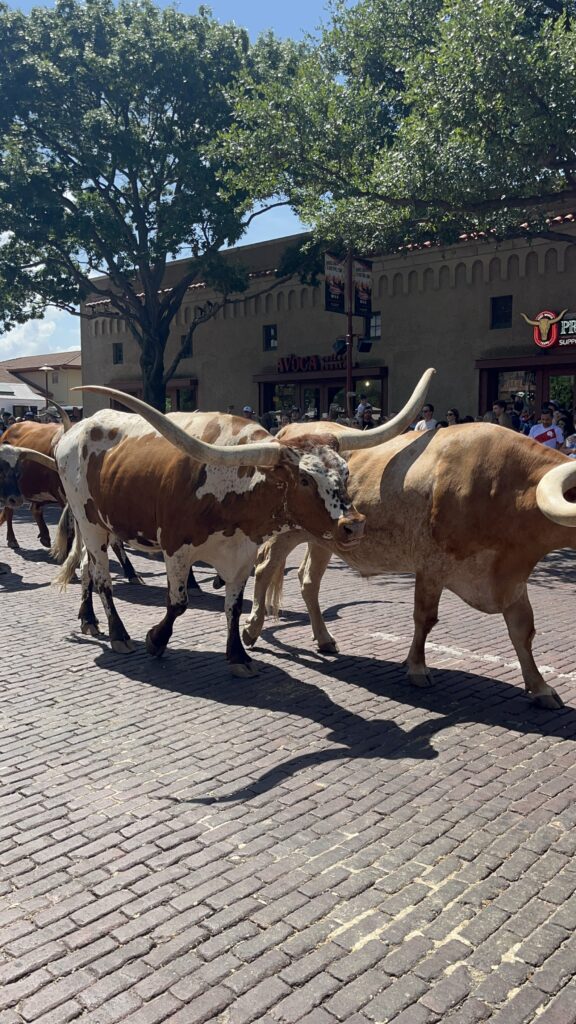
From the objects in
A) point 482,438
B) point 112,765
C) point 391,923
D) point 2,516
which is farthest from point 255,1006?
point 2,516

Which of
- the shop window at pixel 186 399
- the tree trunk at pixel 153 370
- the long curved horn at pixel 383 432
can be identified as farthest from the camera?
the shop window at pixel 186 399

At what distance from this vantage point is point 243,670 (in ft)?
20.0

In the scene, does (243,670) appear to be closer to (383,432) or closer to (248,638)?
(248,638)

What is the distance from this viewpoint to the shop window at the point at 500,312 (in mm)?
19781

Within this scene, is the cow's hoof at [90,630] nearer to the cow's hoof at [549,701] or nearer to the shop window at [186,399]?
the cow's hoof at [549,701]

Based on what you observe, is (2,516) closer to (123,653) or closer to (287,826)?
(123,653)

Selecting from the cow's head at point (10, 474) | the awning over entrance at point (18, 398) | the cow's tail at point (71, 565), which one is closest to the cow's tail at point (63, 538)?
the cow's tail at point (71, 565)

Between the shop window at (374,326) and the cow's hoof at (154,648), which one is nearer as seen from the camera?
the cow's hoof at (154,648)

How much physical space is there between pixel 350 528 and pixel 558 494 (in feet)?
4.24

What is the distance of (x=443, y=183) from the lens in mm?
12727

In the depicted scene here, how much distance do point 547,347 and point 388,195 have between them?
22.7 ft

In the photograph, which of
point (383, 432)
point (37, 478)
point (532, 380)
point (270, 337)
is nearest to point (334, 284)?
point (532, 380)

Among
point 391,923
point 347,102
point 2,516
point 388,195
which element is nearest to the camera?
point 391,923

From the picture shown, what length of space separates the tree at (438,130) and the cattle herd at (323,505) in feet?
24.6
